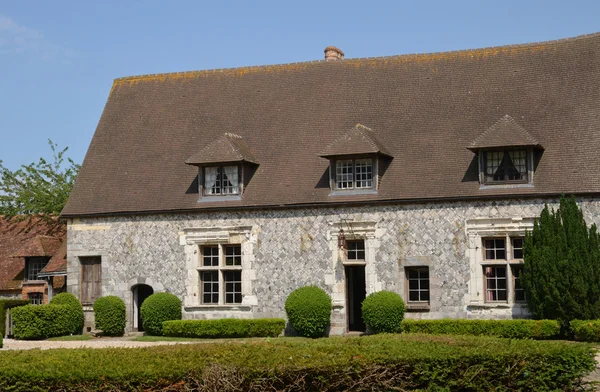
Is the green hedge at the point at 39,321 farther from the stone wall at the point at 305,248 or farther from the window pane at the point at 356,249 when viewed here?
the window pane at the point at 356,249

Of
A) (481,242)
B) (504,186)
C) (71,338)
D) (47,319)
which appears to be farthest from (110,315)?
(504,186)

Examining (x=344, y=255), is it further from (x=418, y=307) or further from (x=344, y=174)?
(x=418, y=307)

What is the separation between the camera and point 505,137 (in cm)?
2277

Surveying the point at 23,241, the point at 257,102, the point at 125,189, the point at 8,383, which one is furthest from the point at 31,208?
the point at 8,383

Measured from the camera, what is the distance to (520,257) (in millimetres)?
22859

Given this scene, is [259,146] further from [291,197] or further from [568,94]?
[568,94]

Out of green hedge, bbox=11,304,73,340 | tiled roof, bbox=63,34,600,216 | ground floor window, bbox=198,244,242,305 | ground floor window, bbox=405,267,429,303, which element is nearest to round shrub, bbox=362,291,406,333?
ground floor window, bbox=405,267,429,303

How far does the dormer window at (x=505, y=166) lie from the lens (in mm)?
22922

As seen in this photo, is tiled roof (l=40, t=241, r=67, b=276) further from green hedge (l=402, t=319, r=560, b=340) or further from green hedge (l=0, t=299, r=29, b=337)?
green hedge (l=402, t=319, r=560, b=340)

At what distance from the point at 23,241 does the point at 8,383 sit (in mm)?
23516

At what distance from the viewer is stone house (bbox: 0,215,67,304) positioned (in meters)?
30.4

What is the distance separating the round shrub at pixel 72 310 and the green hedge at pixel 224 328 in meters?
2.94

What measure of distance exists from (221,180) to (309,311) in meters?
4.76

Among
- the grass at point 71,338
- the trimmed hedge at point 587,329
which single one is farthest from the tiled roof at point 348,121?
the grass at point 71,338
